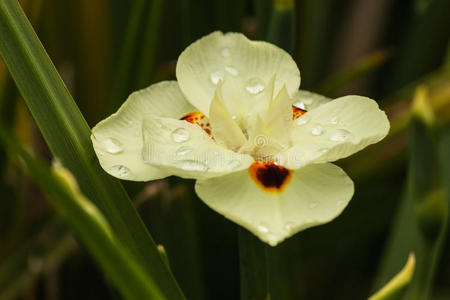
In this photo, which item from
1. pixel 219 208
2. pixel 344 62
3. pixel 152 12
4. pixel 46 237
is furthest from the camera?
pixel 344 62

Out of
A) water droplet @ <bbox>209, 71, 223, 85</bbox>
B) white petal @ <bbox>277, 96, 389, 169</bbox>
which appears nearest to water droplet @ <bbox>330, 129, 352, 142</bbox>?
white petal @ <bbox>277, 96, 389, 169</bbox>

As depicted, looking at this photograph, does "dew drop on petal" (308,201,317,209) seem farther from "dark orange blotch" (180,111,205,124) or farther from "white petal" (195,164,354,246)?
"dark orange blotch" (180,111,205,124)

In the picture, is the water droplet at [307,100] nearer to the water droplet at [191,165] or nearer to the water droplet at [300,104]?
the water droplet at [300,104]

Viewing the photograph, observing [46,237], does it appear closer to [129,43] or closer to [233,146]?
[129,43]

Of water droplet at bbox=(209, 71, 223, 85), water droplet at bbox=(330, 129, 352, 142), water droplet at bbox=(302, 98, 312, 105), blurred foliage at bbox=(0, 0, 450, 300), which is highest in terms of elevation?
water droplet at bbox=(209, 71, 223, 85)

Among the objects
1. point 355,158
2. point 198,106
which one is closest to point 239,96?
point 198,106

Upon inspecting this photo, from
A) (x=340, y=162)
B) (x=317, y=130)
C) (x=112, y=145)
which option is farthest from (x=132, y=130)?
(x=340, y=162)

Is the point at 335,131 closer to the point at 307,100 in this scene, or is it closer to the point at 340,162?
the point at 307,100
